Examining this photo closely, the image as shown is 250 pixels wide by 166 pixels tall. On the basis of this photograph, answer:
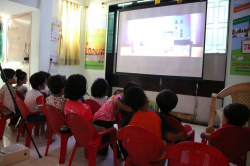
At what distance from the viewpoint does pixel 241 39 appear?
3.23m

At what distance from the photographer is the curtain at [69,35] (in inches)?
192

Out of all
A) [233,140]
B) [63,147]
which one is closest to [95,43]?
[63,147]

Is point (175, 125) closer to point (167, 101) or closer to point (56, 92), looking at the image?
point (167, 101)

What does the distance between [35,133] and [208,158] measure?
2433 mm

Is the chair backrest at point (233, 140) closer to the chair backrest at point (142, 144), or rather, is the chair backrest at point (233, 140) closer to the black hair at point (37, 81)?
the chair backrest at point (142, 144)

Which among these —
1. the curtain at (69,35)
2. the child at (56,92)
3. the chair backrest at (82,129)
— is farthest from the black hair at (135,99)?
the curtain at (69,35)

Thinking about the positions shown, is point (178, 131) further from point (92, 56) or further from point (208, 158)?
point (92, 56)

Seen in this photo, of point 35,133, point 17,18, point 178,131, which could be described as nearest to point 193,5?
point 178,131

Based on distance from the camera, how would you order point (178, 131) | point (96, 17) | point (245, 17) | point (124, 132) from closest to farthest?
point (124, 132)
point (178, 131)
point (245, 17)
point (96, 17)

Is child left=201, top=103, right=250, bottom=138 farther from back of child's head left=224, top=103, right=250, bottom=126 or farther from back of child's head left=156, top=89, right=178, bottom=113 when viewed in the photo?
back of child's head left=156, top=89, right=178, bottom=113

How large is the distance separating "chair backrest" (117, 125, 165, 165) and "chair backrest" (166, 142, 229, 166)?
158 millimetres

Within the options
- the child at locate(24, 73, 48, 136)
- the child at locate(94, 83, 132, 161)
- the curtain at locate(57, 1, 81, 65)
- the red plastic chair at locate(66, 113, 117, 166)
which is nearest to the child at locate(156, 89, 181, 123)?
the child at locate(94, 83, 132, 161)

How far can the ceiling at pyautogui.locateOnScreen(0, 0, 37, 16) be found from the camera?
4.09 m

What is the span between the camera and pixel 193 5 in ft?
12.2
